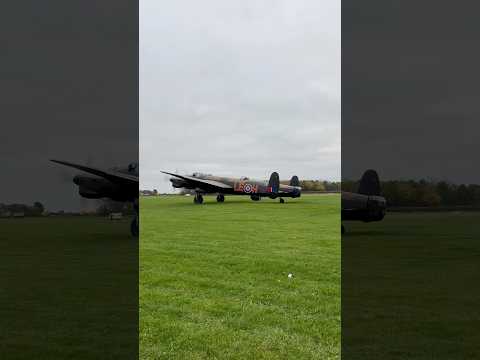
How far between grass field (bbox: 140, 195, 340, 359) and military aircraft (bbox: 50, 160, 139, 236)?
1.39 m

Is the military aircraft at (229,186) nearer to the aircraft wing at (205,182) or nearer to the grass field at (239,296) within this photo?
the aircraft wing at (205,182)

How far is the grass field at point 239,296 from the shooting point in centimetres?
582

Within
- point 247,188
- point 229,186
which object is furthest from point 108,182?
point 247,188

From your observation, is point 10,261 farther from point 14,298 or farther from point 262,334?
point 262,334

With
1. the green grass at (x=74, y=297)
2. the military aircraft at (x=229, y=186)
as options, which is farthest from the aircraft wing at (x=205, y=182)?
the green grass at (x=74, y=297)

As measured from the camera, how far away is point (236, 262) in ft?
38.3

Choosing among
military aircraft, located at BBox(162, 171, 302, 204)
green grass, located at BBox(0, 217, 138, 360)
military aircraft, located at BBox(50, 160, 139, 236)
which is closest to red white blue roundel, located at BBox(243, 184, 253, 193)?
military aircraft, located at BBox(162, 171, 302, 204)

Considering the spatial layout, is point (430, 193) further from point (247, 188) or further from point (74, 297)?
point (247, 188)

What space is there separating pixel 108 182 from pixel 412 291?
447 centimetres

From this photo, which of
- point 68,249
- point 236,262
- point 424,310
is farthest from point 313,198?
point 424,310

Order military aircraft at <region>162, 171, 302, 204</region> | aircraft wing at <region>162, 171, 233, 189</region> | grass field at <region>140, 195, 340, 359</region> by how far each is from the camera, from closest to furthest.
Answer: grass field at <region>140, 195, 340, 359</region> → aircraft wing at <region>162, 171, 233, 189</region> → military aircraft at <region>162, 171, 302, 204</region>

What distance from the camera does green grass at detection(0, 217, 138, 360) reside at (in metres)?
5.04

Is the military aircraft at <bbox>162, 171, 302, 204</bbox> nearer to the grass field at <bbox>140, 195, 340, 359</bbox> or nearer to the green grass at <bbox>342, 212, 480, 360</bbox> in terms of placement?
the grass field at <bbox>140, 195, 340, 359</bbox>

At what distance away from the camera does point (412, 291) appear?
7273 mm
